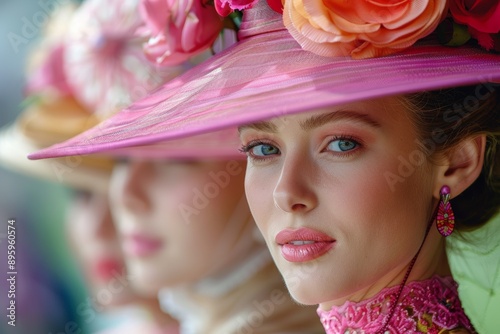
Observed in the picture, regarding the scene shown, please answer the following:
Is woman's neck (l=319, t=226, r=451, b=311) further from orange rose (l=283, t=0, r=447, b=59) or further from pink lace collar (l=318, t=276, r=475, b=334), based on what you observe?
orange rose (l=283, t=0, r=447, b=59)

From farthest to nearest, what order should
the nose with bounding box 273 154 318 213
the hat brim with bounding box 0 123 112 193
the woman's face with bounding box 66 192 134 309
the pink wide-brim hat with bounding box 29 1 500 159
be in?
the woman's face with bounding box 66 192 134 309 → the hat brim with bounding box 0 123 112 193 → the nose with bounding box 273 154 318 213 → the pink wide-brim hat with bounding box 29 1 500 159

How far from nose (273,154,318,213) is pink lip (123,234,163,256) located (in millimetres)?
1033

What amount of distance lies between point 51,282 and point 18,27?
0.98m

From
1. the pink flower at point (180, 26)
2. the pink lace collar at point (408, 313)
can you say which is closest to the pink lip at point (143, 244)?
the pink flower at point (180, 26)

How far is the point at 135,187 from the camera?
220cm

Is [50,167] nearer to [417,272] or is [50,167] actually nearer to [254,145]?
[254,145]

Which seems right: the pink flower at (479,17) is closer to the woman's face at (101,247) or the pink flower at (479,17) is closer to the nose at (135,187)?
the nose at (135,187)

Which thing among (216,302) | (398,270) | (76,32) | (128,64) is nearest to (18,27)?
(76,32)

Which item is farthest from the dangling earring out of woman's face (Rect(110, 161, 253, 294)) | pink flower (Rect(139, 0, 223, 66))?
woman's face (Rect(110, 161, 253, 294))

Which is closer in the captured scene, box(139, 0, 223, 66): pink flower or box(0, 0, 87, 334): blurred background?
box(139, 0, 223, 66): pink flower

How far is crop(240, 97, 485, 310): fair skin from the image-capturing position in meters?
1.18

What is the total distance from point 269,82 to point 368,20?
164mm

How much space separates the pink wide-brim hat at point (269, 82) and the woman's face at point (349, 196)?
0.10 m

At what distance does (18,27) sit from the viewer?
276 cm
